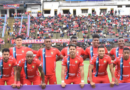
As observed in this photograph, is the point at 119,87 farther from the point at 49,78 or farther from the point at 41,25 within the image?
the point at 41,25

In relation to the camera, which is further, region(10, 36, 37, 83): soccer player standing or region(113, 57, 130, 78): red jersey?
region(10, 36, 37, 83): soccer player standing

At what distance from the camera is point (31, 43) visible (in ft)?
73.6

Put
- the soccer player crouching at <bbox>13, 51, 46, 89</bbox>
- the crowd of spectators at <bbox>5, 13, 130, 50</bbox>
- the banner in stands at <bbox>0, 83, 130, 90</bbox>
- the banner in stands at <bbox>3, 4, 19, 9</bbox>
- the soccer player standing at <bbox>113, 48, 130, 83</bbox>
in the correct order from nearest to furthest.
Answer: the banner in stands at <bbox>0, 83, 130, 90</bbox>, the soccer player crouching at <bbox>13, 51, 46, 89</bbox>, the soccer player standing at <bbox>113, 48, 130, 83</bbox>, the crowd of spectators at <bbox>5, 13, 130, 50</bbox>, the banner in stands at <bbox>3, 4, 19, 9</bbox>

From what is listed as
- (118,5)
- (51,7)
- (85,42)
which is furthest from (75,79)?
(118,5)

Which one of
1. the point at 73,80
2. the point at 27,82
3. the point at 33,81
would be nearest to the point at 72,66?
the point at 73,80

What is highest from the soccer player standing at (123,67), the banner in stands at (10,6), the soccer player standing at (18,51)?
the banner in stands at (10,6)

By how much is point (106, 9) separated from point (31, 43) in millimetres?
25247

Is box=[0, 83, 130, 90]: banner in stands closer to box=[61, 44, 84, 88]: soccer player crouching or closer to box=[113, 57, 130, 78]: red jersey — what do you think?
box=[61, 44, 84, 88]: soccer player crouching

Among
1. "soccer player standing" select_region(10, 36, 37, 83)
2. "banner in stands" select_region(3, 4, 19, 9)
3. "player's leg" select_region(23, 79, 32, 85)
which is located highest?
"banner in stands" select_region(3, 4, 19, 9)

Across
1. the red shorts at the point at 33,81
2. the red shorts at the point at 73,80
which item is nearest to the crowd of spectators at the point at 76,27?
the red shorts at the point at 73,80

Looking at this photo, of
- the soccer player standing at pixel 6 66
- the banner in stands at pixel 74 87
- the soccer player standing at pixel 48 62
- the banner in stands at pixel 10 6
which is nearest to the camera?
the banner in stands at pixel 74 87

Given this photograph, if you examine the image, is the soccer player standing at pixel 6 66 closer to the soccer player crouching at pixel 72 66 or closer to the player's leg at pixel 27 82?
the player's leg at pixel 27 82

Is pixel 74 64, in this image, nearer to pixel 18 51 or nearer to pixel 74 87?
pixel 74 87

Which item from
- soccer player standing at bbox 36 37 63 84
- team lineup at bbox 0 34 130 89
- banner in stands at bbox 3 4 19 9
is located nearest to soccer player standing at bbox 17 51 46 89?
team lineup at bbox 0 34 130 89
